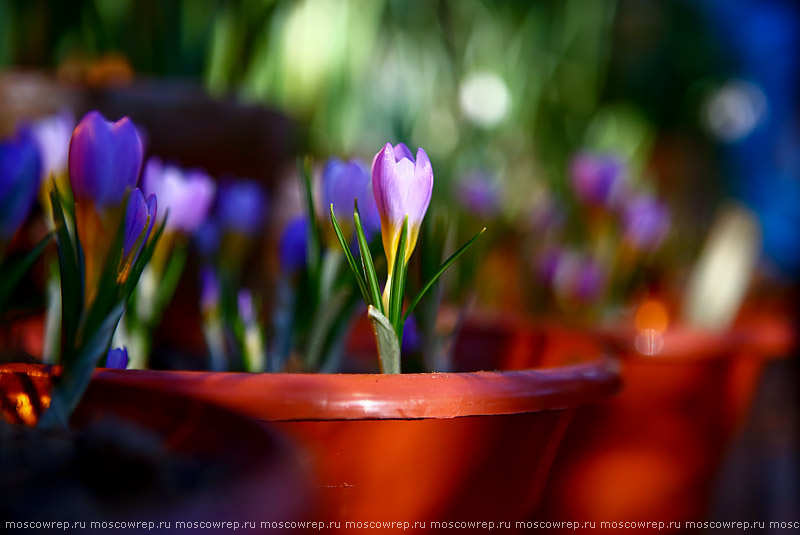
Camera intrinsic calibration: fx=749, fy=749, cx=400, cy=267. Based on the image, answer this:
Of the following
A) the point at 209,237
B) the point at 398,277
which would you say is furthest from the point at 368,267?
the point at 209,237

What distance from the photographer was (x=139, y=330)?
20.8 inches

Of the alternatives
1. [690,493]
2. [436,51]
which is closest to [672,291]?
[690,493]

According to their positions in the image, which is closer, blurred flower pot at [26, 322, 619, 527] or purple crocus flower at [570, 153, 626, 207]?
blurred flower pot at [26, 322, 619, 527]

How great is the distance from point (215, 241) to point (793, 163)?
1.82 m

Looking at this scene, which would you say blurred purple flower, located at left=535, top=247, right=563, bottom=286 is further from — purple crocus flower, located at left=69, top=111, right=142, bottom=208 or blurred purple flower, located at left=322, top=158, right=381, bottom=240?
purple crocus flower, located at left=69, top=111, right=142, bottom=208

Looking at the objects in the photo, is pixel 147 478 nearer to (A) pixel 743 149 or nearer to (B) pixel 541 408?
(B) pixel 541 408

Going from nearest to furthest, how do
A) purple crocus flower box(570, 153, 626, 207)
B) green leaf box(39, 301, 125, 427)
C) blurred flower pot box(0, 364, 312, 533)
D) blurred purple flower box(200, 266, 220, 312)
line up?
blurred flower pot box(0, 364, 312, 533), green leaf box(39, 301, 125, 427), blurred purple flower box(200, 266, 220, 312), purple crocus flower box(570, 153, 626, 207)

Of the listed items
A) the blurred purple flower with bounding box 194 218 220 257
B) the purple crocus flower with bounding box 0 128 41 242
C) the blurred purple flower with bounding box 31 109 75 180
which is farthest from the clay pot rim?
the blurred purple flower with bounding box 194 218 220 257

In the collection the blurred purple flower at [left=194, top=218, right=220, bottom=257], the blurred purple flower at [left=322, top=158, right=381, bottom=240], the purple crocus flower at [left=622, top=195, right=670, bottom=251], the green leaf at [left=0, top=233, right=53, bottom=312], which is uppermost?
the blurred purple flower at [left=322, top=158, right=381, bottom=240]

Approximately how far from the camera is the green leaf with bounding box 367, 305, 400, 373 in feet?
1.24

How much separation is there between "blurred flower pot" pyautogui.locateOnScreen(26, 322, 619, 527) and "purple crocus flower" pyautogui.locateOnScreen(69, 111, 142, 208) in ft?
0.31

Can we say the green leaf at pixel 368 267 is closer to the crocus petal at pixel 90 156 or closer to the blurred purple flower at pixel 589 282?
the crocus petal at pixel 90 156

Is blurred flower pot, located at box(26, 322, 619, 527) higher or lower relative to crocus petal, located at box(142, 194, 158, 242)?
lower

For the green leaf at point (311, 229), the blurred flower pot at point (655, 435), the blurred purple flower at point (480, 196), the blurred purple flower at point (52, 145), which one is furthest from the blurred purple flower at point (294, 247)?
the blurred purple flower at point (480, 196)
